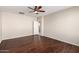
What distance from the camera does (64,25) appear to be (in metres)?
1.40

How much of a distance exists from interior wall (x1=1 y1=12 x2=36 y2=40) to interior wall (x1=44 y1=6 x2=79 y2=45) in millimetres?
271

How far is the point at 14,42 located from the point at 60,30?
0.74 meters

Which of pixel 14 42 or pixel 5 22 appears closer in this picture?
pixel 5 22

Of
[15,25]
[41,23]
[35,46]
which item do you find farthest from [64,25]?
[15,25]

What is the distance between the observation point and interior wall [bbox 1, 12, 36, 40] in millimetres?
1272

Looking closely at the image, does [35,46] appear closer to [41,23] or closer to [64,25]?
[41,23]

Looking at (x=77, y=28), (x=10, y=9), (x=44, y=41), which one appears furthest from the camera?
(x=44, y=41)

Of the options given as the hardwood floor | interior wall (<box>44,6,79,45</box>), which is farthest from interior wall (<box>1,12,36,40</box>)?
interior wall (<box>44,6,79,45</box>)

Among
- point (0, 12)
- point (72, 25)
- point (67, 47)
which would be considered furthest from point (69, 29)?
point (0, 12)

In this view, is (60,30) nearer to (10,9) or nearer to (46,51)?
(46,51)

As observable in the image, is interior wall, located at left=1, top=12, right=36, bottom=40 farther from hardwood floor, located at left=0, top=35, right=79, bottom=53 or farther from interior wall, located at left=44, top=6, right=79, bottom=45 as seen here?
interior wall, located at left=44, top=6, right=79, bottom=45

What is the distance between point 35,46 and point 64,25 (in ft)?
1.85

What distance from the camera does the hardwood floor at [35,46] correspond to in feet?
4.34

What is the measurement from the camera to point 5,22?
1271 millimetres
